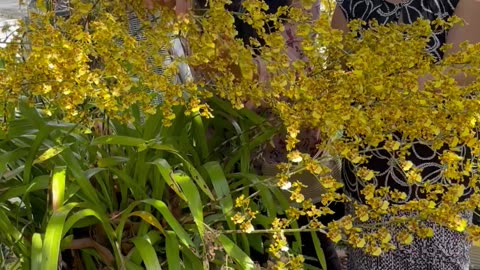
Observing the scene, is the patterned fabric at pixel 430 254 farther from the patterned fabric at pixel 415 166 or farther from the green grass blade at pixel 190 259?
the green grass blade at pixel 190 259

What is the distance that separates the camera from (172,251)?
1.03 m

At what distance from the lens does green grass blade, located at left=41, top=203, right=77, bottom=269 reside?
936mm

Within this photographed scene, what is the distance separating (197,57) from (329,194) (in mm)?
258

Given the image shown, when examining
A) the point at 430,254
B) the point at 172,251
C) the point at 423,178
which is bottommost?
the point at 430,254

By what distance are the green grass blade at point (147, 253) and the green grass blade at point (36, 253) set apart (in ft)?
0.44

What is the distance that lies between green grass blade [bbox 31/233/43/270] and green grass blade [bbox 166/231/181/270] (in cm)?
18

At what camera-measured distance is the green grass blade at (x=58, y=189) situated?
1.00 meters

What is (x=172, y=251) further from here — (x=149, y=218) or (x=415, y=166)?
(x=415, y=166)

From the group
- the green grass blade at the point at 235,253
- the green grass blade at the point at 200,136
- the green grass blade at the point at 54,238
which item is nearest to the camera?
the green grass blade at the point at 54,238

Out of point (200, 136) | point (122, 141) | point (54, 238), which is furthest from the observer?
point (200, 136)

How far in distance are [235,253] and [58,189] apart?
10.5 inches

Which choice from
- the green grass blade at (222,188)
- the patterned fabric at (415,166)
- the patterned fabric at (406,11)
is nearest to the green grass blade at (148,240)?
the green grass blade at (222,188)

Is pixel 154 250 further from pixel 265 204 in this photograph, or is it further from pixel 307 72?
pixel 307 72

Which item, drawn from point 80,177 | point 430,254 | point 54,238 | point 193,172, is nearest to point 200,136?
point 193,172
